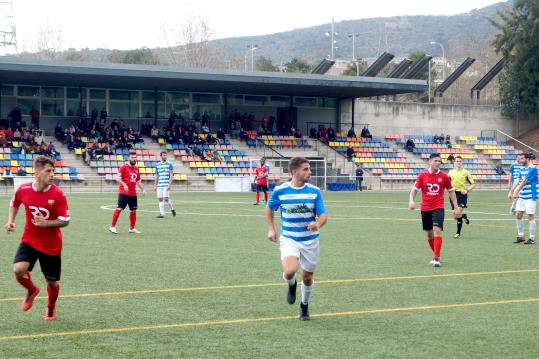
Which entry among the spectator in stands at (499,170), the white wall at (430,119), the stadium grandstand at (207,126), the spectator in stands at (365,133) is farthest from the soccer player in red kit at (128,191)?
the white wall at (430,119)

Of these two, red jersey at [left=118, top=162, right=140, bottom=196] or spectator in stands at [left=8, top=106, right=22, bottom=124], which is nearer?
red jersey at [left=118, top=162, right=140, bottom=196]

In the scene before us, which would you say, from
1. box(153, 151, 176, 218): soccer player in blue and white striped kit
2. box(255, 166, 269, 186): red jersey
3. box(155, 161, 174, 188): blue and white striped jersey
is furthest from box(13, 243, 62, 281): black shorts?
box(255, 166, 269, 186): red jersey

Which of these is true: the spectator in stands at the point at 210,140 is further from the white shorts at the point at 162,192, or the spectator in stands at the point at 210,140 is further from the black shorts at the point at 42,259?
the black shorts at the point at 42,259

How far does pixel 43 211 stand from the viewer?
387 inches

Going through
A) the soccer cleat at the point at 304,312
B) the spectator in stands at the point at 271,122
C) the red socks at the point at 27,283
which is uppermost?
the spectator in stands at the point at 271,122

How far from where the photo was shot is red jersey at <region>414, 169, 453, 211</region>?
52.5 ft

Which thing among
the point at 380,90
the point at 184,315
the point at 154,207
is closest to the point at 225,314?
the point at 184,315

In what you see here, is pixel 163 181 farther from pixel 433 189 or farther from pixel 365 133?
pixel 365 133

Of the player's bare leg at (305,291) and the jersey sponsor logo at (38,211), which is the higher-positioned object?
the jersey sponsor logo at (38,211)

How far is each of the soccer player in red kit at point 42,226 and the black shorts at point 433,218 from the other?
7837 mm

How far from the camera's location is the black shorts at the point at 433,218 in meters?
15.9

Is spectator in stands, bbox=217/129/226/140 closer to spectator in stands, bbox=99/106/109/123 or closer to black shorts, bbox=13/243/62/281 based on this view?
spectator in stands, bbox=99/106/109/123

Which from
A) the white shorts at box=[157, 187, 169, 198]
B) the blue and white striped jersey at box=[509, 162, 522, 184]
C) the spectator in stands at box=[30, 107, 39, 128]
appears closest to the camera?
the blue and white striped jersey at box=[509, 162, 522, 184]

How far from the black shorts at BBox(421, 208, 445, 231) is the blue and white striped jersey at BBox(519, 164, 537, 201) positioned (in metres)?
4.97
